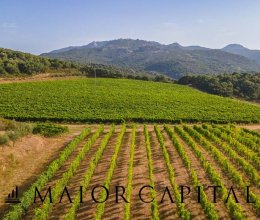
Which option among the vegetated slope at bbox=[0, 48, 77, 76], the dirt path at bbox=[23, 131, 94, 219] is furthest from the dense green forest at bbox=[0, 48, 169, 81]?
the dirt path at bbox=[23, 131, 94, 219]

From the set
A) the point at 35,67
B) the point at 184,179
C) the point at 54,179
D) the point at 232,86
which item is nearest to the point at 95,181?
the point at 54,179

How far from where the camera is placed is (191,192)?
24.6m

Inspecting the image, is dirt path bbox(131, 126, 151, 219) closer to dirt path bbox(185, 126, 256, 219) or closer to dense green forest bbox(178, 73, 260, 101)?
dirt path bbox(185, 126, 256, 219)

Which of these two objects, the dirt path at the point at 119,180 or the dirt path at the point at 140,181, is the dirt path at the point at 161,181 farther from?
the dirt path at the point at 119,180

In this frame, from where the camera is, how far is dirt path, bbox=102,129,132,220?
21703mm

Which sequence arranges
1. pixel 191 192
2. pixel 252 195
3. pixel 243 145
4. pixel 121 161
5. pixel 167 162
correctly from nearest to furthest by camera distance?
pixel 252 195, pixel 191 192, pixel 167 162, pixel 121 161, pixel 243 145

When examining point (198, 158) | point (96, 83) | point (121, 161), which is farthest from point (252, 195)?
point (96, 83)

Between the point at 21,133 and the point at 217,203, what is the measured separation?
2163 centimetres

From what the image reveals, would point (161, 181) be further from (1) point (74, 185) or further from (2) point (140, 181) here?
(1) point (74, 185)

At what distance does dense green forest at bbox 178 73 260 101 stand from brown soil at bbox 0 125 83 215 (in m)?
50.1

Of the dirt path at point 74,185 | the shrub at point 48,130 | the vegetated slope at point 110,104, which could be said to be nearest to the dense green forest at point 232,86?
the vegetated slope at point 110,104

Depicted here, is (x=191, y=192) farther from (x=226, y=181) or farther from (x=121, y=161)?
(x=121, y=161)

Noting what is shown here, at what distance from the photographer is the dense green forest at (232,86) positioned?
82.6 meters

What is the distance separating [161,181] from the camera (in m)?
26.8
